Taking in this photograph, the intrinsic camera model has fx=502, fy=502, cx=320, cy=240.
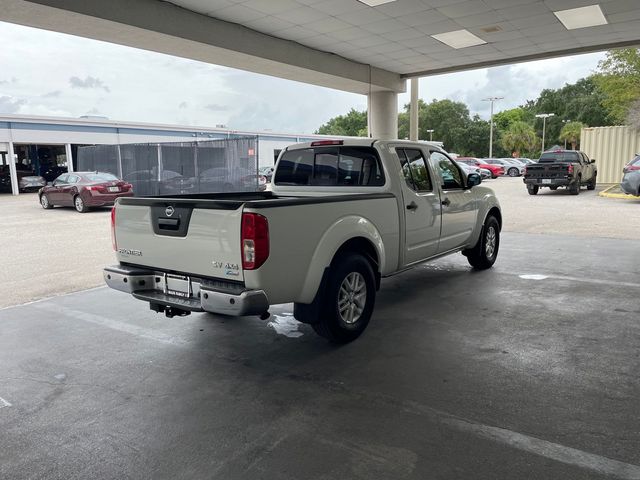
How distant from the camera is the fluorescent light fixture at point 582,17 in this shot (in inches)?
378

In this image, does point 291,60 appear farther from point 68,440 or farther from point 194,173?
point 68,440

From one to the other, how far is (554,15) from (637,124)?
17802 millimetres

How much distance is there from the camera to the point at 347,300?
15.3ft

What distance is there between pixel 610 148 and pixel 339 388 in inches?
1104

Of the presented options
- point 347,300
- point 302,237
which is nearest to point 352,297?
point 347,300

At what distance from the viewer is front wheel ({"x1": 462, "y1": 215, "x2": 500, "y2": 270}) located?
7.47 meters

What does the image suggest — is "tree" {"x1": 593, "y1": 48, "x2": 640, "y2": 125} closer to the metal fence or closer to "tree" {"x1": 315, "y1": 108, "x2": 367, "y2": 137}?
the metal fence

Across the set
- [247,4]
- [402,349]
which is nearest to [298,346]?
[402,349]

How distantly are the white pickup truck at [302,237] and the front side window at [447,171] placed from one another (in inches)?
2.1

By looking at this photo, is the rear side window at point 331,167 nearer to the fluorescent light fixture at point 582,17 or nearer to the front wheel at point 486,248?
the front wheel at point 486,248

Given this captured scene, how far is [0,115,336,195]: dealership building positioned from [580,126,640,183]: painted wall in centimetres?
1861

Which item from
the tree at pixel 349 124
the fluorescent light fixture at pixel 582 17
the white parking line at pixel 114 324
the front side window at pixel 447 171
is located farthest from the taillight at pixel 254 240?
the tree at pixel 349 124

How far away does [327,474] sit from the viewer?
273 centimetres

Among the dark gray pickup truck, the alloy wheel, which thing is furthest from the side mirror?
the dark gray pickup truck
